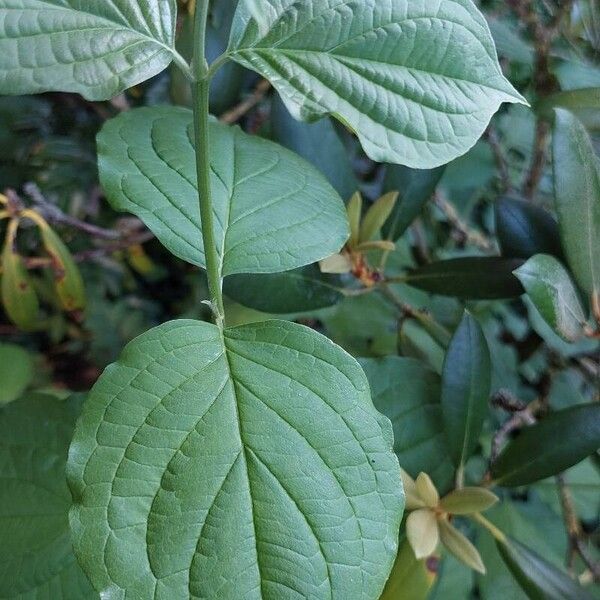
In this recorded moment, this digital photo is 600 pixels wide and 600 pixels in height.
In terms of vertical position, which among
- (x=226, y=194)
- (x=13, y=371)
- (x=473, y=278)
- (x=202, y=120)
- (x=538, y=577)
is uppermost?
Answer: (x=202, y=120)

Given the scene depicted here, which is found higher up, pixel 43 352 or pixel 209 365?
pixel 209 365

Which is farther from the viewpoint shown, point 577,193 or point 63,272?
point 63,272

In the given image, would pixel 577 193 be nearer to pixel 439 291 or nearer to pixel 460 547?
pixel 439 291

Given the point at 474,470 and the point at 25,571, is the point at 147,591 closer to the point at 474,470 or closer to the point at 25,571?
the point at 25,571

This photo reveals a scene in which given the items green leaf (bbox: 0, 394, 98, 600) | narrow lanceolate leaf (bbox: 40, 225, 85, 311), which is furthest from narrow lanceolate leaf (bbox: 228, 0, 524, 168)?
narrow lanceolate leaf (bbox: 40, 225, 85, 311)

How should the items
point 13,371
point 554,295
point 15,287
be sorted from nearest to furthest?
point 554,295
point 15,287
point 13,371

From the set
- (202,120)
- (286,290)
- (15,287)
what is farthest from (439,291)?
(15,287)

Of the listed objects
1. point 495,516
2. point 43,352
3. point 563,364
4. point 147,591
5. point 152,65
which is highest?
point 152,65

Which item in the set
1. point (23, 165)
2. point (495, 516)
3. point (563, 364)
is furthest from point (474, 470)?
point (23, 165)
